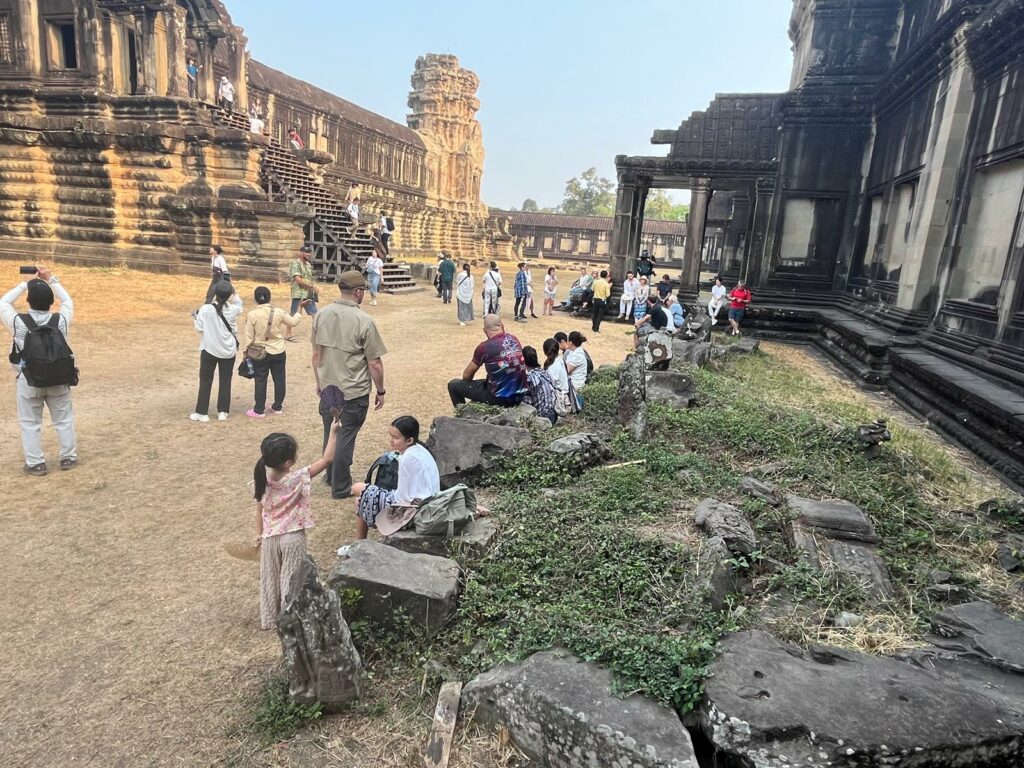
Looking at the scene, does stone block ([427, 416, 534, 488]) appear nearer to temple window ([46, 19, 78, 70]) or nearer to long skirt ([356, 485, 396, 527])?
long skirt ([356, 485, 396, 527])

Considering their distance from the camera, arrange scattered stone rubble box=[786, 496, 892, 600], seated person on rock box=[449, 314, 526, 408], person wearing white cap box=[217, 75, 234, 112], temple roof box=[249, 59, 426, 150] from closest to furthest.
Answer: scattered stone rubble box=[786, 496, 892, 600] < seated person on rock box=[449, 314, 526, 408] < person wearing white cap box=[217, 75, 234, 112] < temple roof box=[249, 59, 426, 150]

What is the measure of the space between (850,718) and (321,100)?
109 ft

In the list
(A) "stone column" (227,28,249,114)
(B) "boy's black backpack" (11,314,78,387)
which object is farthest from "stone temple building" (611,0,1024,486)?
(A) "stone column" (227,28,249,114)

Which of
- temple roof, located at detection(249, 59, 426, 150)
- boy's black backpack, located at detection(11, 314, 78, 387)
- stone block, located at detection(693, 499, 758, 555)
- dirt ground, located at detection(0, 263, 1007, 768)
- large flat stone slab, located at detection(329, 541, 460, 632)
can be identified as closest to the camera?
dirt ground, located at detection(0, 263, 1007, 768)

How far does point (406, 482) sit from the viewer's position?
161 inches

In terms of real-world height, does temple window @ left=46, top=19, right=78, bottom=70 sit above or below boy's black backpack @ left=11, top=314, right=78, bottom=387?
above

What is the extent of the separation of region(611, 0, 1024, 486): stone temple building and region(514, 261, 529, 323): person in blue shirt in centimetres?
373

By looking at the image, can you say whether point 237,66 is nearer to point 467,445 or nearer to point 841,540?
point 467,445

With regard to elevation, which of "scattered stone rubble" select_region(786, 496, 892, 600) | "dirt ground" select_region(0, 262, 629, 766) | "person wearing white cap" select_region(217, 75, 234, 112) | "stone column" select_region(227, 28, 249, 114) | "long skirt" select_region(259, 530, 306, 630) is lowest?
"dirt ground" select_region(0, 262, 629, 766)

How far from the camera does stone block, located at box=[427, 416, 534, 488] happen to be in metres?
5.02

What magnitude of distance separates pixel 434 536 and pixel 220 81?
2312 cm

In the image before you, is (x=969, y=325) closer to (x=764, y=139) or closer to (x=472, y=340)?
(x=472, y=340)

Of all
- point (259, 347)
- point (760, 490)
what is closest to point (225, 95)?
point (259, 347)

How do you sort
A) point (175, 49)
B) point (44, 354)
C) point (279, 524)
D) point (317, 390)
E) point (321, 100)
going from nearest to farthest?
point (279, 524), point (44, 354), point (317, 390), point (175, 49), point (321, 100)
